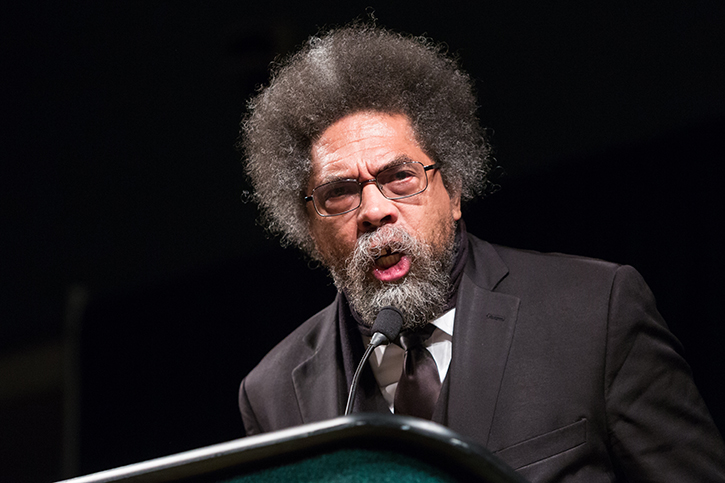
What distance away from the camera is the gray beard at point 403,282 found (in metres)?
1.38

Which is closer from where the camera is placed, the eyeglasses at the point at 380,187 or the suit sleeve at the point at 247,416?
the eyeglasses at the point at 380,187

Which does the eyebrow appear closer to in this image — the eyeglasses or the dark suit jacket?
the eyeglasses

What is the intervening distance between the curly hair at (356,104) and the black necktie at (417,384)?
1.33 feet

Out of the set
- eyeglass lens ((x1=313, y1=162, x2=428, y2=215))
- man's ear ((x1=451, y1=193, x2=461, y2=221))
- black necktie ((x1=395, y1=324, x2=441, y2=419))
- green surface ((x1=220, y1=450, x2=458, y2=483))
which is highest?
eyeglass lens ((x1=313, y1=162, x2=428, y2=215))

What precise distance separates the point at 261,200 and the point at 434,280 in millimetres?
595

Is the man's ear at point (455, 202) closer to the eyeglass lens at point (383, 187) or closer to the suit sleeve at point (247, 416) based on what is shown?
the eyeglass lens at point (383, 187)

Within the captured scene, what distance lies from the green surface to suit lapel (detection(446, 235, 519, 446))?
0.80m

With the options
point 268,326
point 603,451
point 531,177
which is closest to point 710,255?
point 531,177

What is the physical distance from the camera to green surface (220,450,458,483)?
45 cm

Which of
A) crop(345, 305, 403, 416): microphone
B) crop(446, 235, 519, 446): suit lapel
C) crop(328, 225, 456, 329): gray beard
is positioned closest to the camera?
crop(345, 305, 403, 416): microphone

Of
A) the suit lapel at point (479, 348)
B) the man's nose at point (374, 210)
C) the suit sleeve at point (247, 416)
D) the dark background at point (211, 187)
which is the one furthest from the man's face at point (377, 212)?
the suit sleeve at point (247, 416)

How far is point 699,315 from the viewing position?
1.46 metres

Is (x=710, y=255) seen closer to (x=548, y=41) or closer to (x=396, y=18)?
(x=548, y=41)

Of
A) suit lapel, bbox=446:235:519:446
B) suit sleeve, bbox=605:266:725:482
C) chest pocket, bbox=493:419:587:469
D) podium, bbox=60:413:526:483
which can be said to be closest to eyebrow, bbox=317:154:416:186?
suit lapel, bbox=446:235:519:446
